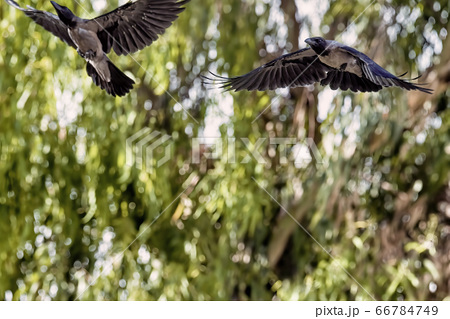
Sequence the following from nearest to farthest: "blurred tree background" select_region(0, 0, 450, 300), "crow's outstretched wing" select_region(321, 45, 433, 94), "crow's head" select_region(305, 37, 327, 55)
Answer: "crow's outstretched wing" select_region(321, 45, 433, 94) < "crow's head" select_region(305, 37, 327, 55) < "blurred tree background" select_region(0, 0, 450, 300)

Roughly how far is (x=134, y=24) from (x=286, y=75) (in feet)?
Result: 0.69

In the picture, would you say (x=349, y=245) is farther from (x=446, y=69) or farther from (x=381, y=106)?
(x=446, y=69)

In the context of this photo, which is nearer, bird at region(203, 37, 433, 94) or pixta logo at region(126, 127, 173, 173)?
bird at region(203, 37, 433, 94)

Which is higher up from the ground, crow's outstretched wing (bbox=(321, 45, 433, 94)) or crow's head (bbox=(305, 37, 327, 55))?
crow's head (bbox=(305, 37, 327, 55))

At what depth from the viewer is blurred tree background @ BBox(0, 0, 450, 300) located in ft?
5.96

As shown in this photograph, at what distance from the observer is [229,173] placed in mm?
1939

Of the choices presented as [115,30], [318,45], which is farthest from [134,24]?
[318,45]

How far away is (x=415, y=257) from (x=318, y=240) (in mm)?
309

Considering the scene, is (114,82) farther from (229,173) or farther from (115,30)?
(229,173)

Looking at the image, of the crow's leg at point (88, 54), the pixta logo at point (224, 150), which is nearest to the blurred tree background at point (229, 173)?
the pixta logo at point (224, 150)

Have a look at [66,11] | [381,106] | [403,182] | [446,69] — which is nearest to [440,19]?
[446,69]

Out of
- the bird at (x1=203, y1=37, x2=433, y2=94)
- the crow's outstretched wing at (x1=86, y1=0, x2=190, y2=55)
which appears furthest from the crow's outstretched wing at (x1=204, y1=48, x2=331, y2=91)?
the crow's outstretched wing at (x1=86, y1=0, x2=190, y2=55)

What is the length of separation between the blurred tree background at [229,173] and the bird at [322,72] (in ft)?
2.89

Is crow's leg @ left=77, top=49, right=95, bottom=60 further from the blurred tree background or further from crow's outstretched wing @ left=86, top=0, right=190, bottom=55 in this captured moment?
the blurred tree background
